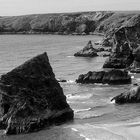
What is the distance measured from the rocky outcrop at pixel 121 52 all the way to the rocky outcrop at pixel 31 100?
142 ft

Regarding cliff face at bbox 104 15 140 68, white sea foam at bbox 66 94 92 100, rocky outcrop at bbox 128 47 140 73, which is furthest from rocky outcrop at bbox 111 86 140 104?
cliff face at bbox 104 15 140 68

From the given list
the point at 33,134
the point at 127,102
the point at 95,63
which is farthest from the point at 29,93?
the point at 95,63

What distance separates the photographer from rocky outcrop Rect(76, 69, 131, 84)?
7894 cm

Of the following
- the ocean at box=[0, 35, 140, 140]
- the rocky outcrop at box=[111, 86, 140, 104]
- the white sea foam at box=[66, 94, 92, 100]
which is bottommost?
the white sea foam at box=[66, 94, 92, 100]

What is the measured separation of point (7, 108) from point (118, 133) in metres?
13.5

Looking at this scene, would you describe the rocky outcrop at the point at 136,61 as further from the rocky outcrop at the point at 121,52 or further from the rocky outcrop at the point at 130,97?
the rocky outcrop at the point at 130,97

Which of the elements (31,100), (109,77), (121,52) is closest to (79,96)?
(109,77)

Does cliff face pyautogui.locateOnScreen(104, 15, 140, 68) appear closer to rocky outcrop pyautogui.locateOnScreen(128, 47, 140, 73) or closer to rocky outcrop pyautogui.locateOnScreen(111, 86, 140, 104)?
rocky outcrop pyautogui.locateOnScreen(128, 47, 140, 73)

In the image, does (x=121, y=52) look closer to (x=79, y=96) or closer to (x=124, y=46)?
(x=124, y=46)

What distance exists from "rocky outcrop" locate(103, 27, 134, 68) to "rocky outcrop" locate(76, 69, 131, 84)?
15957 millimetres

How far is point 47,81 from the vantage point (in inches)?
2154

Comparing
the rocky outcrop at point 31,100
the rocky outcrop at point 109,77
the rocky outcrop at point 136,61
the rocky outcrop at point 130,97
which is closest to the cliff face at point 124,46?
the rocky outcrop at point 136,61

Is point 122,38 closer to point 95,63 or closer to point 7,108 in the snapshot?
point 95,63

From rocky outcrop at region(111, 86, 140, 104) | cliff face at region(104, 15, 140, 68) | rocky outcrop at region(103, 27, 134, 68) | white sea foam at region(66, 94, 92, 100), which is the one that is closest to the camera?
rocky outcrop at region(111, 86, 140, 104)
